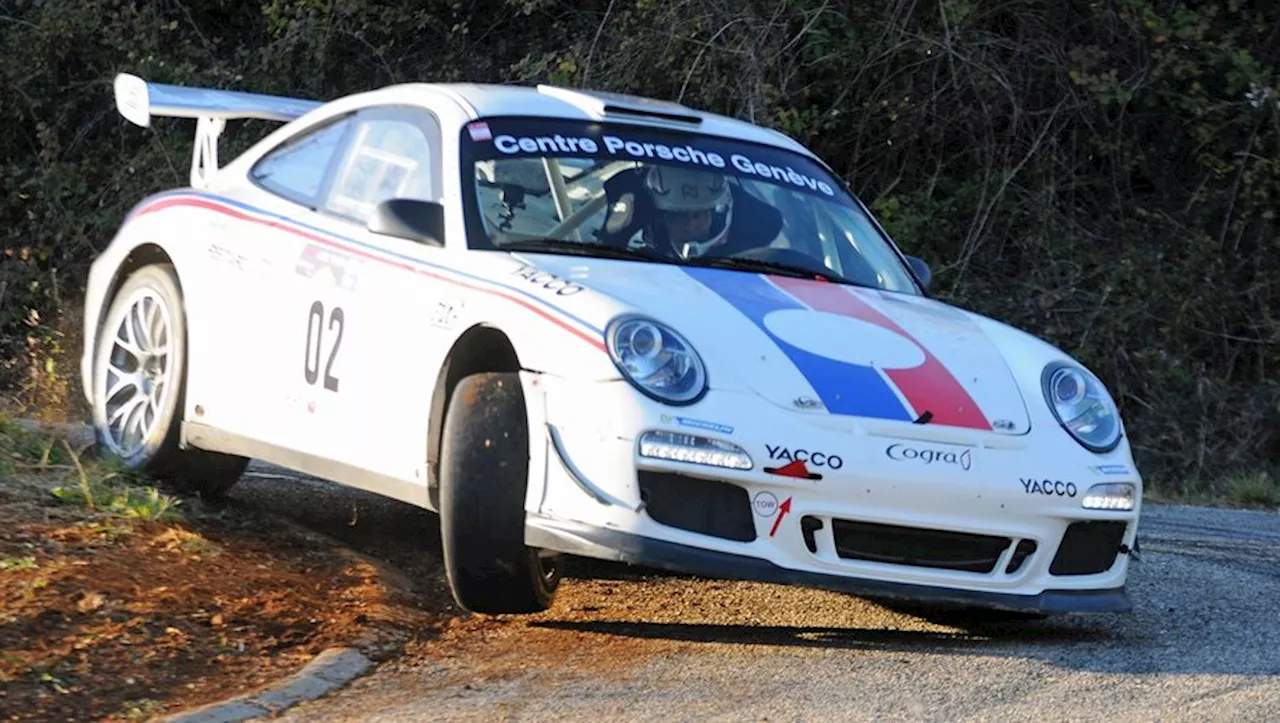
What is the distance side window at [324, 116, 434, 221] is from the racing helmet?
0.72 m

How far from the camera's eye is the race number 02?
603 centimetres

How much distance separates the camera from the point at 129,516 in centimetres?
623

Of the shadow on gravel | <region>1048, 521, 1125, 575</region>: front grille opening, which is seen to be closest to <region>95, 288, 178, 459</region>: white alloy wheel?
the shadow on gravel

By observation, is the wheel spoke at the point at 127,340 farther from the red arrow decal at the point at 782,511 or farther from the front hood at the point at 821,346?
the red arrow decal at the point at 782,511

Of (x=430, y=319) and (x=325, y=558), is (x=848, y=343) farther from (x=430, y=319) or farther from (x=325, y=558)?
(x=325, y=558)

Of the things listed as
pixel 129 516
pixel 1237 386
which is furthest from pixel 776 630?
pixel 1237 386

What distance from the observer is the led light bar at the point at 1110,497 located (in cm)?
546

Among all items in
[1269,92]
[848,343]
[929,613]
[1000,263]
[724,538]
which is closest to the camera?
[724,538]

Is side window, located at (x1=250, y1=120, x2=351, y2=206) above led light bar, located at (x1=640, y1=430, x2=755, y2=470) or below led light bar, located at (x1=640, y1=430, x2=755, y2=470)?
above

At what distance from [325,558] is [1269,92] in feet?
29.3

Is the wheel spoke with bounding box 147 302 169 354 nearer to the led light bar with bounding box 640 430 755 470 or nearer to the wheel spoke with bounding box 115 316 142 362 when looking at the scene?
the wheel spoke with bounding box 115 316 142 362

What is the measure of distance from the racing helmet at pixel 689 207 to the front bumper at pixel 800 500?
3.70 feet

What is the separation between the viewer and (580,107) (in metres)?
6.60

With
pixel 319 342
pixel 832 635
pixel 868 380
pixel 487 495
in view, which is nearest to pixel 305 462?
pixel 319 342
